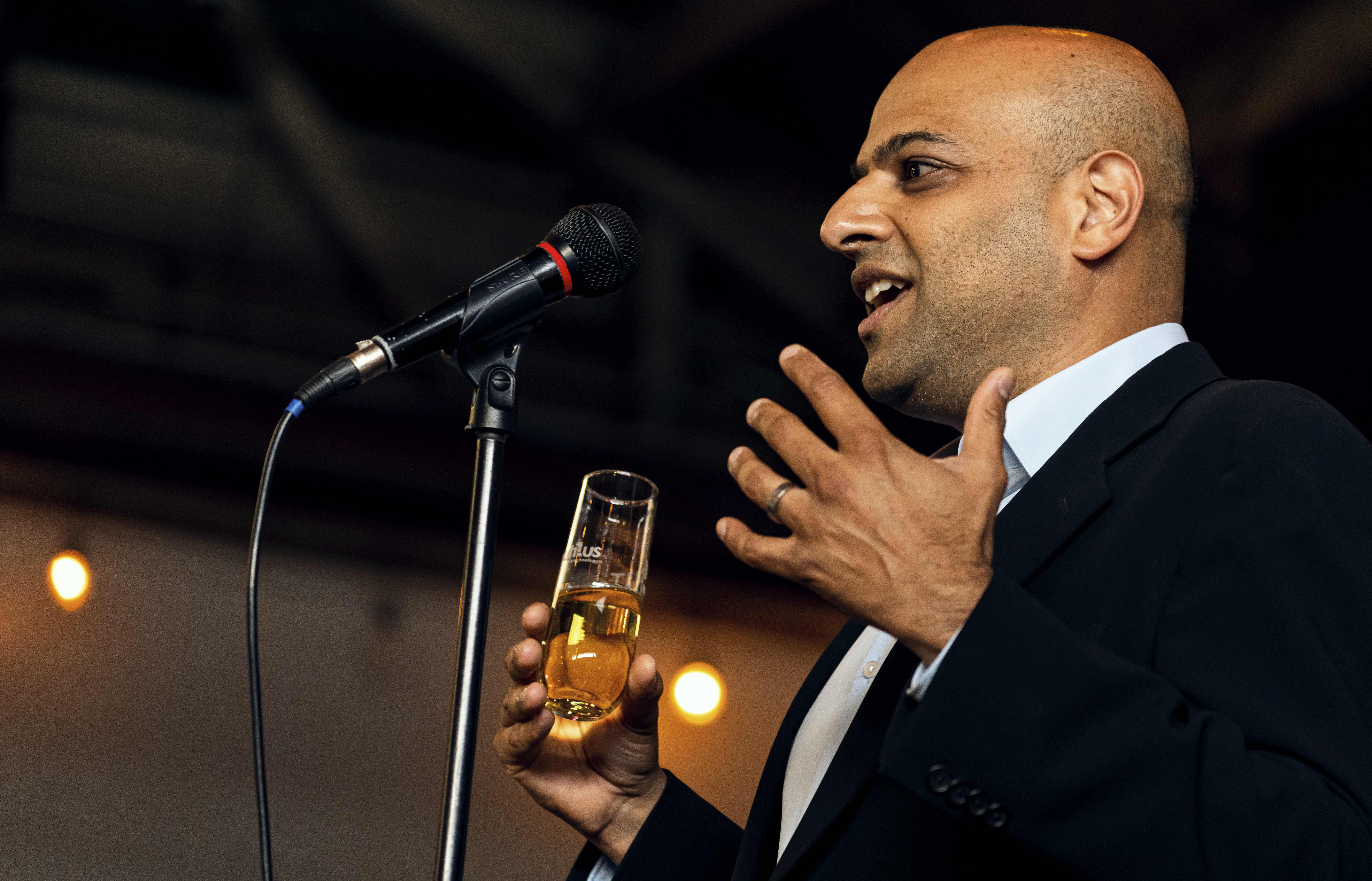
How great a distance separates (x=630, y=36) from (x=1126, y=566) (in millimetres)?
3071

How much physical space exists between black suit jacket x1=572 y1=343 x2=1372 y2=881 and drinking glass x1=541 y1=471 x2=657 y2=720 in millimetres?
333

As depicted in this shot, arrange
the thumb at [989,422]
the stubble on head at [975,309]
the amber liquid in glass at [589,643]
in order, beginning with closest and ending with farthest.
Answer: the thumb at [989,422]
the amber liquid in glass at [589,643]
the stubble on head at [975,309]

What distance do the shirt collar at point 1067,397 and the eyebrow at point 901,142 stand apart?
1.27 ft

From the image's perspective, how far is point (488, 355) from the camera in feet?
3.92

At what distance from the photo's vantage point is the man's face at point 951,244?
140cm

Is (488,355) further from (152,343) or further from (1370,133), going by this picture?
(152,343)

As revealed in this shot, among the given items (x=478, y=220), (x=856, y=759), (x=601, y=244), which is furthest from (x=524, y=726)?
(x=478, y=220)

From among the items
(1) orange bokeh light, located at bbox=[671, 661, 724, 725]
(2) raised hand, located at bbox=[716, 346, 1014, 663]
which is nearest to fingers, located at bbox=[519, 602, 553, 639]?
(2) raised hand, located at bbox=[716, 346, 1014, 663]

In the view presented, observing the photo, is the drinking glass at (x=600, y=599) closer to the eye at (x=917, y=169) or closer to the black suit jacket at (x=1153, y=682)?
the black suit jacket at (x=1153, y=682)

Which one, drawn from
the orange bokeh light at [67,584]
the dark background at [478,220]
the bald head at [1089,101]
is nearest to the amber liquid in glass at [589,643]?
the bald head at [1089,101]

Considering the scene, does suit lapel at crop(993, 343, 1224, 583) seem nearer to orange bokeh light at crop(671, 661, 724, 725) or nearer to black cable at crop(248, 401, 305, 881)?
black cable at crop(248, 401, 305, 881)

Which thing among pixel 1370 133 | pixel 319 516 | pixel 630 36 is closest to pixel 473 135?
pixel 630 36

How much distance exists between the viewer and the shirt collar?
1.26 meters

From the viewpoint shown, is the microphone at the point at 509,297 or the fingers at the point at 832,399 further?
the microphone at the point at 509,297
